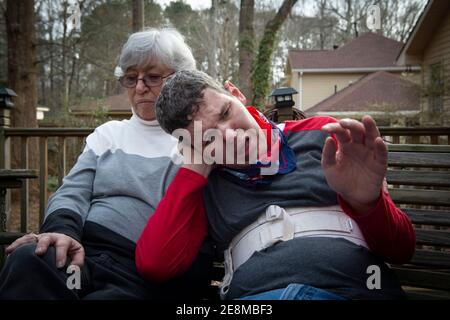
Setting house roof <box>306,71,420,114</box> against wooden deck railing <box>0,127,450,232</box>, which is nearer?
wooden deck railing <box>0,127,450,232</box>

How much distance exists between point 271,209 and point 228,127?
0.93 ft

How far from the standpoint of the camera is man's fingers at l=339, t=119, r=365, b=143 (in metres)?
1.07

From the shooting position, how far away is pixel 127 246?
5.49ft

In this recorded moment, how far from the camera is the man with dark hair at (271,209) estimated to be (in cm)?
123

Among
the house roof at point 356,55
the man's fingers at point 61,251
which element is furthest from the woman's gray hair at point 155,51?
the house roof at point 356,55

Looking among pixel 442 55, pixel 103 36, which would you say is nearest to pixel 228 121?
pixel 442 55

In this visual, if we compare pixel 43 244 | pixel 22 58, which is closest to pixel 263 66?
pixel 22 58

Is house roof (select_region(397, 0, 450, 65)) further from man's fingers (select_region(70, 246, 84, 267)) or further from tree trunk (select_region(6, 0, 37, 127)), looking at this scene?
man's fingers (select_region(70, 246, 84, 267))

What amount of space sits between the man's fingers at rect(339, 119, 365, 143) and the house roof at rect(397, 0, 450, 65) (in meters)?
11.5

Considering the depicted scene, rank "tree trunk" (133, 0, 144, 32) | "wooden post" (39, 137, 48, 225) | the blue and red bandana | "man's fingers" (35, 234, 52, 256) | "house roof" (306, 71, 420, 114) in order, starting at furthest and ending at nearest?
"house roof" (306, 71, 420, 114) → "tree trunk" (133, 0, 144, 32) → "wooden post" (39, 137, 48, 225) → the blue and red bandana → "man's fingers" (35, 234, 52, 256)

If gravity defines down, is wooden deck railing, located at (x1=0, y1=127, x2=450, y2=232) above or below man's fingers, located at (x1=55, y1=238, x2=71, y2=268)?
above

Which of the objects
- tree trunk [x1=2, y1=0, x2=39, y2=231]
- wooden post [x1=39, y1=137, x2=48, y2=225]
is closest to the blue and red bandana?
wooden post [x1=39, y1=137, x2=48, y2=225]

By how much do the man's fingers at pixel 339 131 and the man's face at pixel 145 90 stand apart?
1.00m

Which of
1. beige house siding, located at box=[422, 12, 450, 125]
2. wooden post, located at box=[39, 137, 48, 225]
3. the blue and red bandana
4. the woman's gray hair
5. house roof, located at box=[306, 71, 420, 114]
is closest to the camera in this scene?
the blue and red bandana
